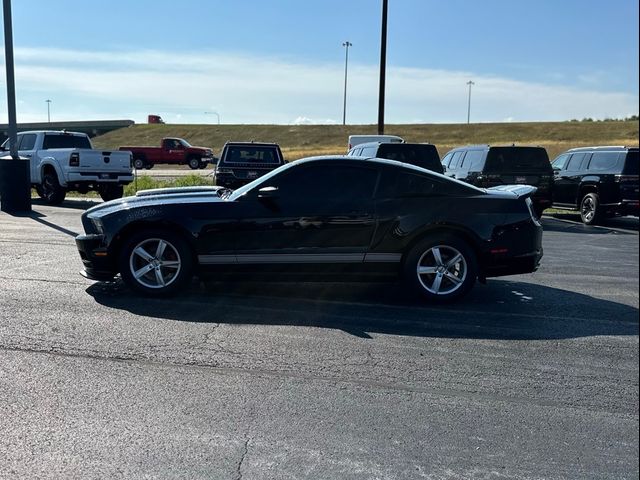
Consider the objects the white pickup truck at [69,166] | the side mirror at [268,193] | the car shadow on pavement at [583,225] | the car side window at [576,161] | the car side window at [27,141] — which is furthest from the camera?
the car side window at [27,141]

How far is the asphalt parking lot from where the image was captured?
3.49 meters

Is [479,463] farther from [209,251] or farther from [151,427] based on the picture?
[209,251]

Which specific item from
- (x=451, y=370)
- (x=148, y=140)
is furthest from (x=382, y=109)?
(x=148, y=140)

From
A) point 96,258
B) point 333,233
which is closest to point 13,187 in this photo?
point 96,258

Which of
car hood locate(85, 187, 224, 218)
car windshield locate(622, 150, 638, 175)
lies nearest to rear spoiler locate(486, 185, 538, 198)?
car hood locate(85, 187, 224, 218)

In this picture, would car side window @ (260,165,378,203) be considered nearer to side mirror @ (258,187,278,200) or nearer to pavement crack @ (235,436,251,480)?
side mirror @ (258,187,278,200)

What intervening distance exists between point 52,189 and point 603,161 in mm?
14072

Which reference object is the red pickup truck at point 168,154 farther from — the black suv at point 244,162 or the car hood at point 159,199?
the car hood at point 159,199

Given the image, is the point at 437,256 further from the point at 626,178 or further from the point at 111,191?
the point at 111,191

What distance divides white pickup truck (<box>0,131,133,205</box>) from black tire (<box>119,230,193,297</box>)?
11.0 m

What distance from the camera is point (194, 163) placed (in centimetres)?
4294

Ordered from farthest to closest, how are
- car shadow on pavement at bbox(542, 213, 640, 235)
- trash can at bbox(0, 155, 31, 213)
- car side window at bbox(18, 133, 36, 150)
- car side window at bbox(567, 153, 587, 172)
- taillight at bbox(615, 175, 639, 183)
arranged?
car side window at bbox(18, 133, 36, 150) < car side window at bbox(567, 153, 587, 172) < trash can at bbox(0, 155, 31, 213) < car shadow on pavement at bbox(542, 213, 640, 235) < taillight at bbox(615, 175, 639, 183)

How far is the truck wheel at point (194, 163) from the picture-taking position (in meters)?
42.7

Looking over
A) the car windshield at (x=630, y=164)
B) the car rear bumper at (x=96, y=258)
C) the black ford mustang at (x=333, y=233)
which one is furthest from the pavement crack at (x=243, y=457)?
the car windshield at (x=630, y=164)
